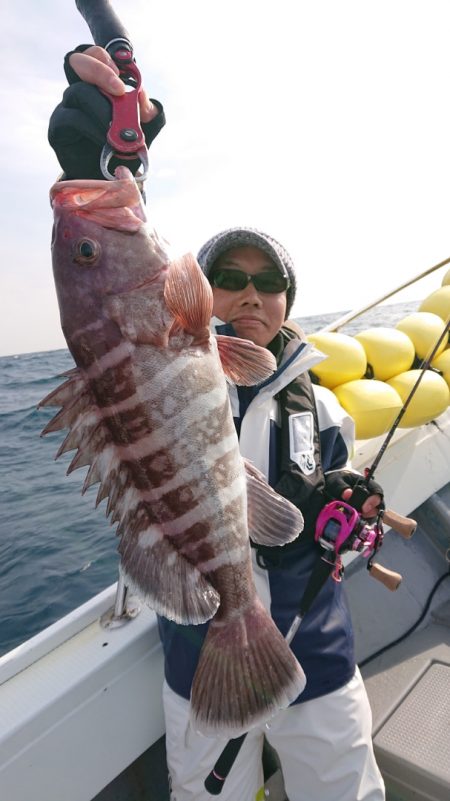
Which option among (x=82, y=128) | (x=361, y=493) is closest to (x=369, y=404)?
(x=361, y=493)

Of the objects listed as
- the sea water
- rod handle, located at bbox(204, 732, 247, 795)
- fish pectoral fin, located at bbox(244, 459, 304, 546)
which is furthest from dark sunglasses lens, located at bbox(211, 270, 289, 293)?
rod handle, located at bbox(204, 732, 247, 795)

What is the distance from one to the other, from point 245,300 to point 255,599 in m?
1.34

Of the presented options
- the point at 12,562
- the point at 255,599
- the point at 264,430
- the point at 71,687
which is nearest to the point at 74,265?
the point at 264,430

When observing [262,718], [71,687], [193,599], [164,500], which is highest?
[164,500]

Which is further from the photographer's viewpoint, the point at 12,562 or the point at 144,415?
the point at 12,562

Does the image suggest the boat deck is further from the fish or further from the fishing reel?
the fish

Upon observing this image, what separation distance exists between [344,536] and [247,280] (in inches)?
51.0

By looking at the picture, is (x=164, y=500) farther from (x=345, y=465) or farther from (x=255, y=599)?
(x=345, y=465)

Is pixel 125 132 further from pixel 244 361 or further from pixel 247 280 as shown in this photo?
pixel 244 361

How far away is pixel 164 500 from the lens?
1476 millimetres

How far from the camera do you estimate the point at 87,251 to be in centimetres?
150

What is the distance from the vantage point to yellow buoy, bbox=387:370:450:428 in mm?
3533

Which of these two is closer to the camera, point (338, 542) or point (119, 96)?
point (119, 96)

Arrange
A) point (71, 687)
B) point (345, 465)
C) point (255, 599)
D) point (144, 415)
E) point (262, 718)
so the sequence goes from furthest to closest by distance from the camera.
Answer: point (345, 465) → point (71, 687) → point (255, 599) → point (262, 718) → point (144, 415)
